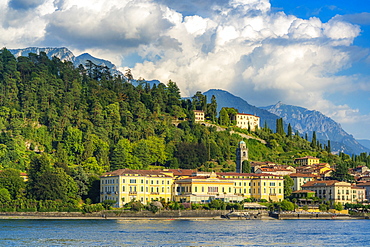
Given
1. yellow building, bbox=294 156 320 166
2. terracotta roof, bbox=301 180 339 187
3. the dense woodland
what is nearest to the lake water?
the dense woodland

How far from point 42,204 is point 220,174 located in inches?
1378

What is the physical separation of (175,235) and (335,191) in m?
57.4

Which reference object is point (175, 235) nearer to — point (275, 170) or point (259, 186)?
point (259, 186)

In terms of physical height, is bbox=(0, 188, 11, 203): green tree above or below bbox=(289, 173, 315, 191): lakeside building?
below

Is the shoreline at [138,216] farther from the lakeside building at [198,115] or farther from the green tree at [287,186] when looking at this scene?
the lakeside building at [198,115]

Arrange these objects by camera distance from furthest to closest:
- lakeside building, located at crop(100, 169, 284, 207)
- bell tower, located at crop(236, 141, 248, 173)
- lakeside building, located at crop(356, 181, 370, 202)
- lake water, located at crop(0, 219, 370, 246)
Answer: bell tower, located at crop(236, 141, 248, 173) → lakeside building, located at crop(356, 181, 370, 202) → lakeside building, located at crop(100, 169, 284, 207) → lake water, located at crop(0, 219, 370, 246)

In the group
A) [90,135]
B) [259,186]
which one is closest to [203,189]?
[259,186]

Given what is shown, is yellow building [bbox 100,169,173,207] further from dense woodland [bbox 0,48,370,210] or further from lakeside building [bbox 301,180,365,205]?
lakeside building [bbox 301,180,365,205]

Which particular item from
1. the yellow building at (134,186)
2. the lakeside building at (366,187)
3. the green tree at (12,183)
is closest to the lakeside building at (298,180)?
the lakeside building at (366,187)

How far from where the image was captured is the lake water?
6197 cm

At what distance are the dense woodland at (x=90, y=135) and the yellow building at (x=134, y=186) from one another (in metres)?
3.24

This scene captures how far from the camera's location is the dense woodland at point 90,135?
101188 mm

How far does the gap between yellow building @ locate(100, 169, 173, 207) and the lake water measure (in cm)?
1996

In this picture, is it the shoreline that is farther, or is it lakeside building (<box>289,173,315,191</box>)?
lakeside building (<box>289,173,315,191</box>)
